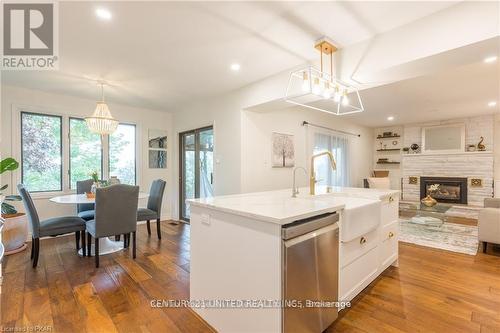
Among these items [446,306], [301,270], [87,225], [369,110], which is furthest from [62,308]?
[369,110]

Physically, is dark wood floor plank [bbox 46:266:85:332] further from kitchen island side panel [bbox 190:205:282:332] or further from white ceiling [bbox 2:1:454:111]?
white ceiling [bbox 2:1:454:111]

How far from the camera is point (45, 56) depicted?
8.85 feet

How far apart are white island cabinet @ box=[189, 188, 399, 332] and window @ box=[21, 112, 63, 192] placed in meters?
3.57

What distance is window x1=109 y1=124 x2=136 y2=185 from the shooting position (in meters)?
4.70

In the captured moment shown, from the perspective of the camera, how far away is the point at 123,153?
485 centimetres

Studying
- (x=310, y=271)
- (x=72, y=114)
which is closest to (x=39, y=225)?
(x=72, y=114)

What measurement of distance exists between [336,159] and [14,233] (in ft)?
20.1

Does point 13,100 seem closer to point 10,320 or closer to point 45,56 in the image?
point 45,56

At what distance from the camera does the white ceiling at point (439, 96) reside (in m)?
3.31

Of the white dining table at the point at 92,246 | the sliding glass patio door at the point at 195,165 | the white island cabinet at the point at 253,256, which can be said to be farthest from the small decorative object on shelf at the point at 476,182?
the white dining table at the point at 92,246

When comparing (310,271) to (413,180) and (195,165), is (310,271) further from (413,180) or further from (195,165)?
(413,180)

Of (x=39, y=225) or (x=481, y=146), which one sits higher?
(x=481, y=146)

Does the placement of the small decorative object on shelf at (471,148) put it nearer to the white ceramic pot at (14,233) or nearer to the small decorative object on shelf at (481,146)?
the small decorative object on shelf at (481,146)

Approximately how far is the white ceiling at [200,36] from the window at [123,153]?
1409 millimetres
